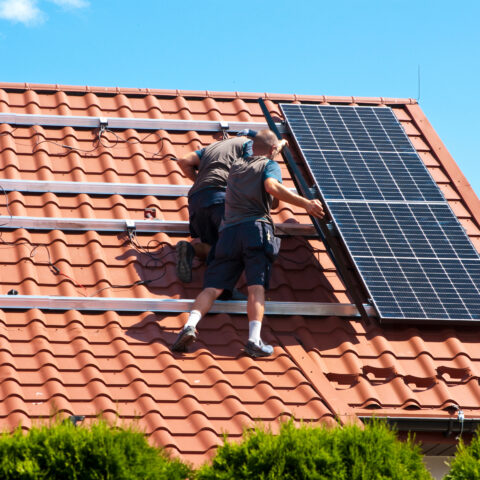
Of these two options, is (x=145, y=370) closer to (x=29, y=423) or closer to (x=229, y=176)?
(x=29, y=423)

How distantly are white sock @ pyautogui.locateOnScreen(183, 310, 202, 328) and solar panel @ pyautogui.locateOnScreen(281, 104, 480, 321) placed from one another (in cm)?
167

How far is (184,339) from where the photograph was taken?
30.1ft

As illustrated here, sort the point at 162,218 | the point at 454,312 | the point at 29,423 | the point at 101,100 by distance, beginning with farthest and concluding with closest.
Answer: the point at 101,100 → the point at 162,218 → the point at 454,312 → the point at 29,423

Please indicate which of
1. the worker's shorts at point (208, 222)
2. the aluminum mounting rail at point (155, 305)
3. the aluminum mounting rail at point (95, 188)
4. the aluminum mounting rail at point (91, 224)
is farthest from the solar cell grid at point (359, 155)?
the aluminum mounting rail at point (91, 224)

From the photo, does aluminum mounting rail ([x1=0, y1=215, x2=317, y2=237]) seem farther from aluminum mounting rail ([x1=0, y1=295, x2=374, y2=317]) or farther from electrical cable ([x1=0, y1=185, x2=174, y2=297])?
aluminum mounting rail ([x1=0, y1=295, x2=374, y2=317])

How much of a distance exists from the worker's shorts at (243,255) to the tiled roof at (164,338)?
15.2 inches

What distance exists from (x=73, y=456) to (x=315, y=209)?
4.04 m

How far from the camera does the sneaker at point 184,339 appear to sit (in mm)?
A: 9164

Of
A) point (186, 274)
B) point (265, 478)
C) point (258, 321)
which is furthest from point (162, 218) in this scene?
point (265, 478)

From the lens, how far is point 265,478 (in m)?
6.98

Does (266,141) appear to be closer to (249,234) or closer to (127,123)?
(249,234)

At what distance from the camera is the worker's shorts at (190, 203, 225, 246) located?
10.3 m

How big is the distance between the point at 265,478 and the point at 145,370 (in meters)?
2.24

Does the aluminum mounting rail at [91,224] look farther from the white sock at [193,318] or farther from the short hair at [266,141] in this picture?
the white sock at [193,318]
